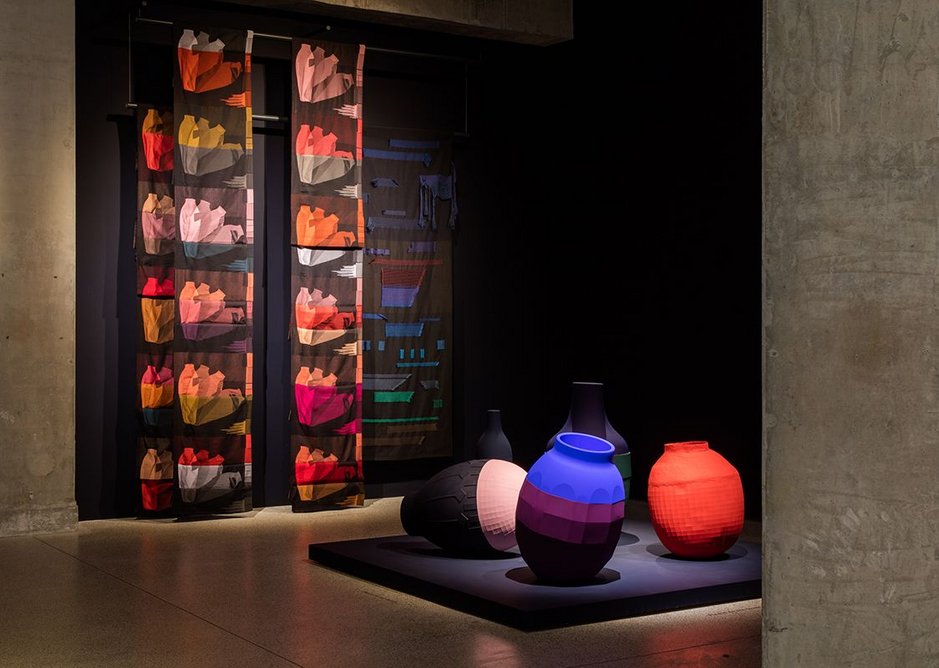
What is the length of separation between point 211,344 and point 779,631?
16.5 ft

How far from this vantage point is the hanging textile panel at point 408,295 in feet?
24.7

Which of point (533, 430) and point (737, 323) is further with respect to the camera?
point (533, 430)

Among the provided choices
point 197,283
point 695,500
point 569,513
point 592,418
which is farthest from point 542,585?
point 197,283

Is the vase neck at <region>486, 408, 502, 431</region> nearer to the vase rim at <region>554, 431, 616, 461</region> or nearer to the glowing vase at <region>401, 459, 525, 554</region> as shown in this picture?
the glowing vase at <region>401, 459, 525, 554</region>

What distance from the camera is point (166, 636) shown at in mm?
3959

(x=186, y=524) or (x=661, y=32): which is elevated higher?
(x=661, y=32)

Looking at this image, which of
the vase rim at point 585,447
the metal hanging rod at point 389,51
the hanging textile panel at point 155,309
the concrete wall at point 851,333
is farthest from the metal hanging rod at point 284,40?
the concrete wall at point 851,333

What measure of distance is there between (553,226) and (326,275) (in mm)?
1862

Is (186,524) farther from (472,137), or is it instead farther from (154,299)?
(472,137)

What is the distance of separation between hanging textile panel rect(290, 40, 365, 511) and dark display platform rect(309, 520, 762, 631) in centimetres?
170

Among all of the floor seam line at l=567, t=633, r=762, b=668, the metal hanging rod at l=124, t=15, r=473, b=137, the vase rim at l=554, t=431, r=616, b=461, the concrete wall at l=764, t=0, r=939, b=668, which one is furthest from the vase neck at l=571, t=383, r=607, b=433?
the concrete wall at l=764, t=0, r=939, b=668

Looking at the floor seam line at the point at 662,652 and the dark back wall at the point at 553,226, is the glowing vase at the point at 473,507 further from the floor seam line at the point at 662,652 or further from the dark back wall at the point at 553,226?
the dark back wall at the point at 553,226

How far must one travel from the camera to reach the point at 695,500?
4.75 meters

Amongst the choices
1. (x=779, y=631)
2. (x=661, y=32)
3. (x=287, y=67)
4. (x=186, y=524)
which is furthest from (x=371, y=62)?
(x=779, y=631)
